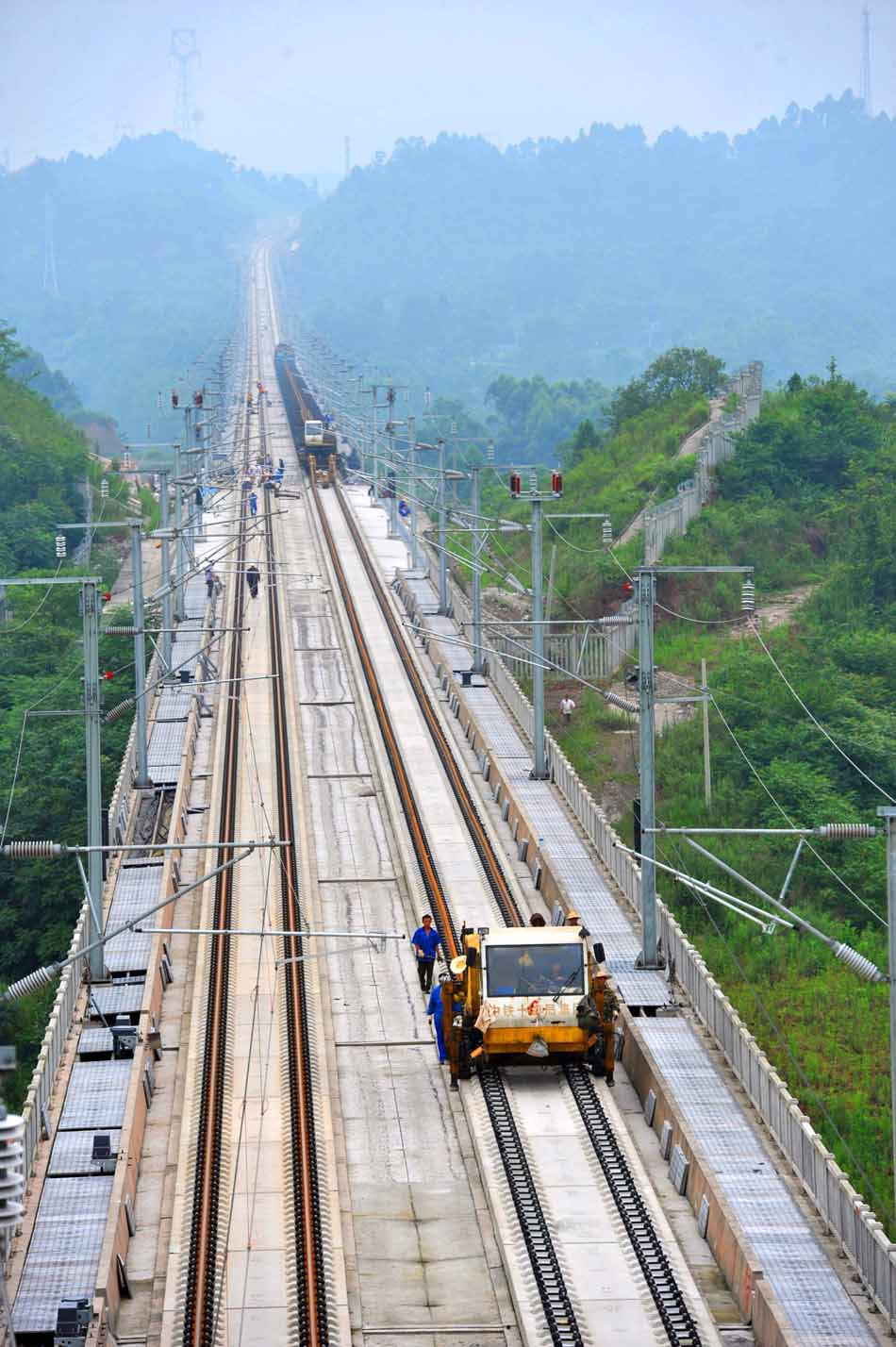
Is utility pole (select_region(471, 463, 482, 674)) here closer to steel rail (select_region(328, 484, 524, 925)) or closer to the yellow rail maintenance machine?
steel rail (select_region(328, 484, 524, 925))

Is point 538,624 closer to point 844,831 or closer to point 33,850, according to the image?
point 33,850

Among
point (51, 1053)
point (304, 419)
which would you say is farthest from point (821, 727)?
point (304, 419)

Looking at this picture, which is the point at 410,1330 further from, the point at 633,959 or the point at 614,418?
the point at 614,418

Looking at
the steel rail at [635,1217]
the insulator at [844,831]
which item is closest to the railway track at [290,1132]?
the steel rail at [635,1217]

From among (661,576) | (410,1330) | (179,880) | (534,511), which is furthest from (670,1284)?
(661,576)

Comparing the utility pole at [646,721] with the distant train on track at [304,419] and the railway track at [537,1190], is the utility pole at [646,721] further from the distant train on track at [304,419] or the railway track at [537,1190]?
the distant train on track at [304,419]

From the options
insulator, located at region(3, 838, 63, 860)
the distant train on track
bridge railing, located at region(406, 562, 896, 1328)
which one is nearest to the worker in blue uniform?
bridge railing, located at region(406, 562, 896, 1328)

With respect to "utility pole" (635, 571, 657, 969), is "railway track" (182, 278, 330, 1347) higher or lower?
lower

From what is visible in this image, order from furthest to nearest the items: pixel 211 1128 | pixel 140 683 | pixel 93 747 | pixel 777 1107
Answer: pixel 140 683, pixel 93 747, pixel 211 1128, pixel 777 1107
